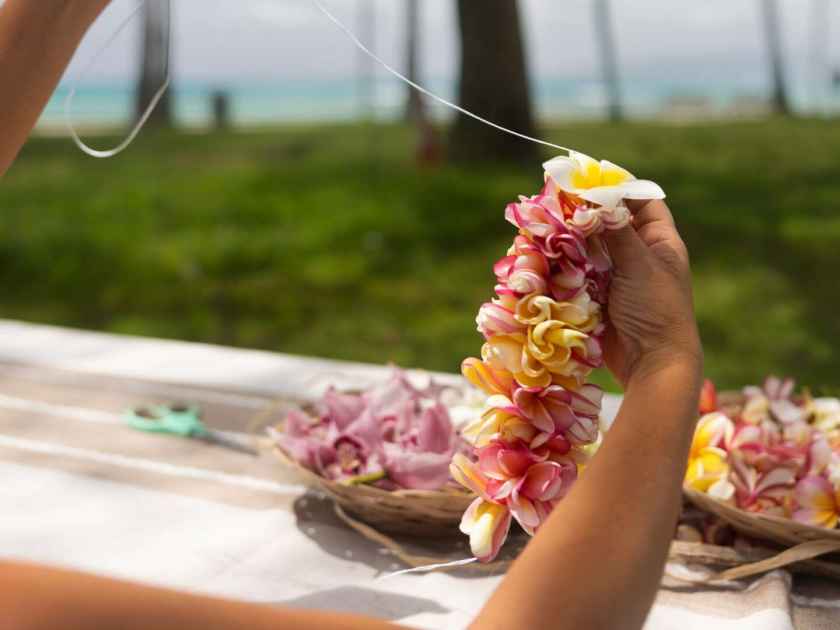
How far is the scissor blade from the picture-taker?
42.1 inches

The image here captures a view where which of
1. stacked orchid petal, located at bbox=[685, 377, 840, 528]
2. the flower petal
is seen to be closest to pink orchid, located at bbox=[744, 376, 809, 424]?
stacked orchid petal, located at bbox=[685, 377, 840, 528]

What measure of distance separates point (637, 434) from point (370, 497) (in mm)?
350

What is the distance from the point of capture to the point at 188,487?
970 mm

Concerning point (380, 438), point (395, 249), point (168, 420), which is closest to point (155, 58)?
point (168, 420)

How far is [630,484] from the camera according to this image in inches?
19.1

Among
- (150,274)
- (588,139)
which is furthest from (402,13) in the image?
(150,274)

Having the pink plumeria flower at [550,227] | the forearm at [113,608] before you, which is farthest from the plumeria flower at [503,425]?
the forearm at [113,608]

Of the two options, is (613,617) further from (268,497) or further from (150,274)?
(150,274)

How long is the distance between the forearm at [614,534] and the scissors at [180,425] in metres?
0.63

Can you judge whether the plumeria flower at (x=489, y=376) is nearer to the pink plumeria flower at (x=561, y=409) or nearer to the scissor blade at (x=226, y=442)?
the pink plumeria flower at (x=561, y=409)

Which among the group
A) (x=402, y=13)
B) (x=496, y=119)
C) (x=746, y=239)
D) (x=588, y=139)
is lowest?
(x=746, y=239)

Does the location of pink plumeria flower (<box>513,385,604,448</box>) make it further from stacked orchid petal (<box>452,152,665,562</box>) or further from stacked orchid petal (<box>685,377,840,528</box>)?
stacked orchid petal (<box>685,377,840,528</box>)

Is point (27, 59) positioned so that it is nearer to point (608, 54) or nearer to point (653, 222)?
point (653, 222)

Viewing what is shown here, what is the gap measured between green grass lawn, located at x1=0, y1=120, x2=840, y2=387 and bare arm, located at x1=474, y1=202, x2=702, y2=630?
2.43m
